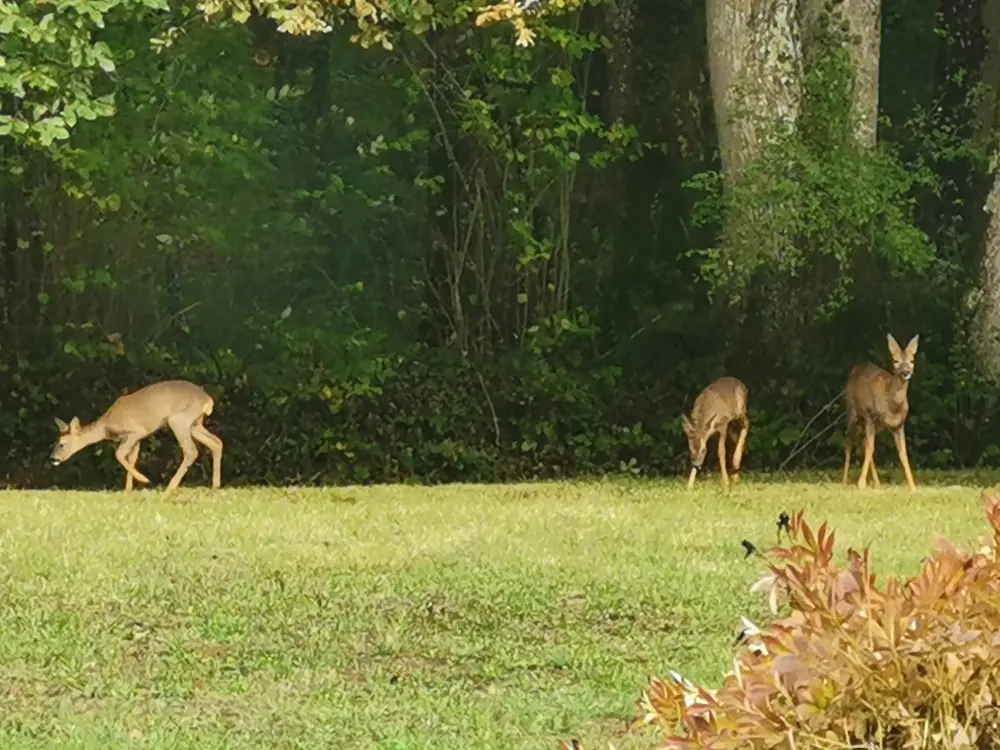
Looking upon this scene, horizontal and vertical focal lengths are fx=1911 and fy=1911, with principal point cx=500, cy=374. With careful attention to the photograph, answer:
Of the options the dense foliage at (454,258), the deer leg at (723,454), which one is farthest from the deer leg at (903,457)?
the dense foliage at (454,258)

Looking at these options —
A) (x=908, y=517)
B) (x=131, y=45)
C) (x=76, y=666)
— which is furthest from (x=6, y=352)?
(x=76, y=666)

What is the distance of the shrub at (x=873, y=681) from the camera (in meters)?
3.20

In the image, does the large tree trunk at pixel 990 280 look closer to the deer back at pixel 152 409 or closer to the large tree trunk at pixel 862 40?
the large tree trunk at pixel 862 40

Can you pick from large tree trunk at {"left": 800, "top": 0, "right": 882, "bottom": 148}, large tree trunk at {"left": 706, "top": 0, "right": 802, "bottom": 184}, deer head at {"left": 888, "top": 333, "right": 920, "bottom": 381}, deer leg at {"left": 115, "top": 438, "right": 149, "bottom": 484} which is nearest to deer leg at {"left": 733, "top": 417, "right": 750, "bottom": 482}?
deer head at {"left": 888, "top": 333, "right": 920, "bottom": 381}

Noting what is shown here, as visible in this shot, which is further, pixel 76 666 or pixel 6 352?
pixel 6 352

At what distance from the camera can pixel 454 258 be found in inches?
738

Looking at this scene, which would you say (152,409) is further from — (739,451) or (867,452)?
(867,452)

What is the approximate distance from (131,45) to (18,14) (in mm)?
3468

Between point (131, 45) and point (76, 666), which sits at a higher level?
point (131, 45)

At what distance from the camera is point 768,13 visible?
16.4 metres

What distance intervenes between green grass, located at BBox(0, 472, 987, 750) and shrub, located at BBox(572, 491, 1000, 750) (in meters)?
3.43

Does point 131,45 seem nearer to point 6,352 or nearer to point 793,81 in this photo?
point 6,352

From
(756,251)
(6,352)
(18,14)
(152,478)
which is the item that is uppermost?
(18,14)

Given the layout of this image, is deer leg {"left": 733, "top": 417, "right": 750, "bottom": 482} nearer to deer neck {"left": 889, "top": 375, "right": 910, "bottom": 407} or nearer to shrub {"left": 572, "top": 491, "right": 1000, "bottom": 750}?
deer neck {"left": 889, "top": 375, "right": 910, "bottom": 407}
